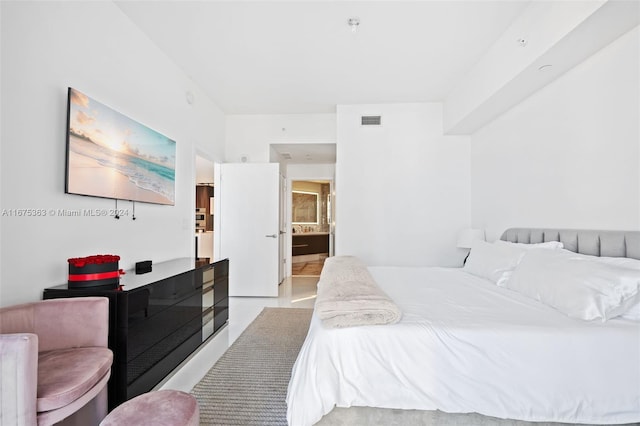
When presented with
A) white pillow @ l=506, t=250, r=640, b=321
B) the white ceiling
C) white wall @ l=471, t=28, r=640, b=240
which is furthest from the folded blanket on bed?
the white ceiling

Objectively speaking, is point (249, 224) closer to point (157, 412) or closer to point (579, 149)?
point (157, 412)

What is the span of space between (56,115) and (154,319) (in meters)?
1.45

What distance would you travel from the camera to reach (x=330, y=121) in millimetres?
4910

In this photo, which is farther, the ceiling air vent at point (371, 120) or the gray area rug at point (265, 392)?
the ceiling air vent at point (371, 120)

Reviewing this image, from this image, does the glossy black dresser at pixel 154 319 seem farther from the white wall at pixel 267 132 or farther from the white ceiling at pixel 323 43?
the white wall at pixel 267 132

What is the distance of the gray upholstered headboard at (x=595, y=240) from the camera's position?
190 centimetres

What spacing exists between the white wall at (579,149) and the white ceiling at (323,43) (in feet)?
2.59

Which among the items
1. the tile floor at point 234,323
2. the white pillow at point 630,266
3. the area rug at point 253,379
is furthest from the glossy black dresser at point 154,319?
the white pillow at point 630,266

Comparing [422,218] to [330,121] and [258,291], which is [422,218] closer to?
[330,121]

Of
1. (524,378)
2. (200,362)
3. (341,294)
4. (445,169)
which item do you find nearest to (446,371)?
(524,378)

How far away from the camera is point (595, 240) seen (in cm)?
212

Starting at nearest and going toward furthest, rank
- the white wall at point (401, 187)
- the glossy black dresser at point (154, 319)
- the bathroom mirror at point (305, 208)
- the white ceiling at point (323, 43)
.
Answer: the glossy black dresser at point (154, 319), the white ceiling at point (323, 43), the white wall at point (401, 187), the bathroom mirror at point (305, 208)

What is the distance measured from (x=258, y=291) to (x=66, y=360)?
3298 millimetres

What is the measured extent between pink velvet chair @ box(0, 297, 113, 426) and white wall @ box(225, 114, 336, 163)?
143 inches
